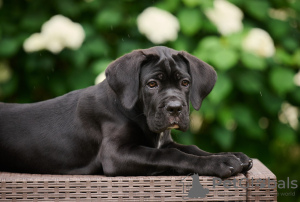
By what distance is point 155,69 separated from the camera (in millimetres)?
4133

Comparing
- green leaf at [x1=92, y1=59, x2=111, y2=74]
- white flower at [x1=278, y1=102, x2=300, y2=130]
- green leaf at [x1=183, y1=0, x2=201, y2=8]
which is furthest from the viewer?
white flower at [x1=278, y1=102, x2=300, y2=130]

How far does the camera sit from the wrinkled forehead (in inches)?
163

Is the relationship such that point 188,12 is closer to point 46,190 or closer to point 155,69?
point 155,69

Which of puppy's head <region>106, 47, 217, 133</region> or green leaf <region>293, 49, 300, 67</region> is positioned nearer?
puppy's head <region>106, 47, 217, 133</region>

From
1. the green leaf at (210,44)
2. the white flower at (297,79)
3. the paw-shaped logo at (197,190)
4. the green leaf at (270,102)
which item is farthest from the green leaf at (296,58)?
the paw-shaped logo at (197,190)

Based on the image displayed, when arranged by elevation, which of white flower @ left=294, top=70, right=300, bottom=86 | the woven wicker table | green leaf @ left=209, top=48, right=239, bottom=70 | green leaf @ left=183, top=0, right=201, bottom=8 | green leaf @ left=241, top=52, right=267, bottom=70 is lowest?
white flower @ left=294, top=70, right=300, bottom=86

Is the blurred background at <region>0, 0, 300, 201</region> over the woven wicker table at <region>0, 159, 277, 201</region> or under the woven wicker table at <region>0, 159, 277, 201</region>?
under

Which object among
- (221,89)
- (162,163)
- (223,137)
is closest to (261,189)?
(162,163)

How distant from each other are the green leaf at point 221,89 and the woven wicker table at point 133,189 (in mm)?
2064

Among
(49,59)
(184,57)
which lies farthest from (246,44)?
(49,59)

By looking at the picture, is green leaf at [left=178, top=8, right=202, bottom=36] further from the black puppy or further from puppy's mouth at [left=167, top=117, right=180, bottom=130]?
puppy's mouth at [left=167, top=117, right=180, bottom=130]

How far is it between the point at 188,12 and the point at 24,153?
2934 millimetres

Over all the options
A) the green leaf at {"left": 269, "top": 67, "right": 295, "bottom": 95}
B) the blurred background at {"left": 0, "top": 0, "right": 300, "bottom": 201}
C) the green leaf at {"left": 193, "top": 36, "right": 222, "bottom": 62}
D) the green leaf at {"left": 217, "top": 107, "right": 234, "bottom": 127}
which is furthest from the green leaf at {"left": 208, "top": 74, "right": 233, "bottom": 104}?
the green leaf at {"left": 269, "top": 67, "right": 295, "bottom": 95}

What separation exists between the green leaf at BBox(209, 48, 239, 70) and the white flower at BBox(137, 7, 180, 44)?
0.58 meters
